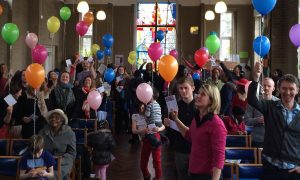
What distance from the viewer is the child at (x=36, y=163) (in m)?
4.61

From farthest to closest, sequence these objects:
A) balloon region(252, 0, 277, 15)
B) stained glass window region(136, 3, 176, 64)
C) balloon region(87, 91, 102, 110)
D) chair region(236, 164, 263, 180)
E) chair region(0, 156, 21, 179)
→ stained glass window region(136, 3, 176, 64), balloon region(87, 91, 102, 110), balloon region(252, 0, 277, 15), chair region(0, 156, 21, 179), chair region(236, 164, 263, 180)

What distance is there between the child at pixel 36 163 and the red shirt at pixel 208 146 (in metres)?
2.13

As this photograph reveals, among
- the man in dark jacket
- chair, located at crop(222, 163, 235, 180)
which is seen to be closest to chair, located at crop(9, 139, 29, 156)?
chair, located at crop(222, 163, 235, 180)

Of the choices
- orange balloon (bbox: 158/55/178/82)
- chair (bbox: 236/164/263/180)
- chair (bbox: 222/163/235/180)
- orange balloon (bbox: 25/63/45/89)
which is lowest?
chair (bbox: 222/163/235/180)

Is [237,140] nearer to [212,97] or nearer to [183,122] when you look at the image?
[183,122]

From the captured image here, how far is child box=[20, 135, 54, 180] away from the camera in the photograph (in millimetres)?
4609

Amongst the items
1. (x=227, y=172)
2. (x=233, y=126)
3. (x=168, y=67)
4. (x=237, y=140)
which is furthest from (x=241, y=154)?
(x=168, y=67)

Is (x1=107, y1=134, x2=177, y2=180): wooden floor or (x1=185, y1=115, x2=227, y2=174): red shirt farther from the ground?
(x1=185, y1=115, x2=227, y2=174): red shirt

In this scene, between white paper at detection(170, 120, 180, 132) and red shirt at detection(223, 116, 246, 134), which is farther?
red shirt at detection(223, 116, 246, 134)

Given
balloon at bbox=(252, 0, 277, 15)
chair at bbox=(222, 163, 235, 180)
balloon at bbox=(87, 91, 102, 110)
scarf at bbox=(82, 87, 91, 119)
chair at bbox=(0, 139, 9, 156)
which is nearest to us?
chair at bbox=(222, 163, 235, 180)

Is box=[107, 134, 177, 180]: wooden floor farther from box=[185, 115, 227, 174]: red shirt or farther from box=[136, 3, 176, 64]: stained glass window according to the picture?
box=[136, 3, 176, 64]: stained glass window

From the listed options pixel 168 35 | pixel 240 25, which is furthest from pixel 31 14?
pixel 240 25

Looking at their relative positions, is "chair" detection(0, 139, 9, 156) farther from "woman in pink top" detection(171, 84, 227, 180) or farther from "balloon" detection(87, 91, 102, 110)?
"woman in pink top" detection(171, 84, 227, 180)

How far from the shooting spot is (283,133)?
10.6 ft
